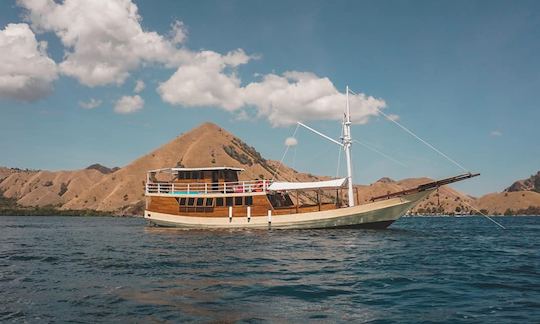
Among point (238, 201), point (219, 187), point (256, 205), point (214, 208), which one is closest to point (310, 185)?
point (256, 205)

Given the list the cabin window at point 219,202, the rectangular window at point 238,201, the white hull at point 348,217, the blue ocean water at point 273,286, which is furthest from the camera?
the cabin window at point 219,202

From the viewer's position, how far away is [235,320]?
36.7 ft

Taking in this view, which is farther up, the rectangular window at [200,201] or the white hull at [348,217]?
the rectangular window at [200,201]

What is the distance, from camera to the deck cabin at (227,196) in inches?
1809

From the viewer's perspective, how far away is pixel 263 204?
46.5m

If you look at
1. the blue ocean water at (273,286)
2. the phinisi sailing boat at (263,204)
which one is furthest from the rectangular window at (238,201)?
the blue ocean water at (273,286)

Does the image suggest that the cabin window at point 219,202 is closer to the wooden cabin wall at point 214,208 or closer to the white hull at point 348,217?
the wooden cabin wall at point 214,208

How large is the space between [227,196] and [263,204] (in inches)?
181

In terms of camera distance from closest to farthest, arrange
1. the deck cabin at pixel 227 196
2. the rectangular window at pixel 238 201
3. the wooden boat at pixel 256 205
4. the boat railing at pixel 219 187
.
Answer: the wooden boat at pixel 256 205 → the deck cabin at pixel 227 196 → the boat railing at pixel 219 187 → the rectangular window at pixel 238 201

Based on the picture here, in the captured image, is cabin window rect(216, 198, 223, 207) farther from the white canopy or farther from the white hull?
the white canopy

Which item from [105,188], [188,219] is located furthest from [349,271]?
[105,188]

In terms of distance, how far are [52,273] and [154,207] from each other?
33705 mm

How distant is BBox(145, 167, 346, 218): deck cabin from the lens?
45938 mm

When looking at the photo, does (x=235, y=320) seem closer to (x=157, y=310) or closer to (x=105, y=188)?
(x=157, y=310)
